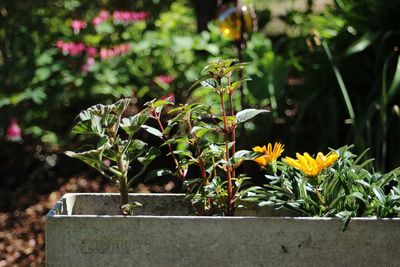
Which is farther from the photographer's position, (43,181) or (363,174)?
(43,181)

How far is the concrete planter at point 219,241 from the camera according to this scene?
1879 mm

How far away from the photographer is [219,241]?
1891 millimetres

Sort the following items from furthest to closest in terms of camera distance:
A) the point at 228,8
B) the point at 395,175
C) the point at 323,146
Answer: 1. the point at 323,146
2. the point at 228,8
3. the point at 395,175

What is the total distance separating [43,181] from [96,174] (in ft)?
1.23

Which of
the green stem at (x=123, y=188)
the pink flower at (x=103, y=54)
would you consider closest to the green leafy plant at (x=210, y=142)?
the green stem at (x=123, y=188)

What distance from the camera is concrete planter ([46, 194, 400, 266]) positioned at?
1.88m

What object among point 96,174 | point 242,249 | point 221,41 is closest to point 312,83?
point 221,41

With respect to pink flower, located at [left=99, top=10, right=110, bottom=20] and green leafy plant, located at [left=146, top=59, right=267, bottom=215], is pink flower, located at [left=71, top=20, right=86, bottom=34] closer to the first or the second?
pink flower, located at [left=99, top=10, right=110, bottom=20]

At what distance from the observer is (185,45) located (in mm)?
4762

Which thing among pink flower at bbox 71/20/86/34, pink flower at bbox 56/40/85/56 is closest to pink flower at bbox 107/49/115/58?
pink flower at bbox 56/40/85/56

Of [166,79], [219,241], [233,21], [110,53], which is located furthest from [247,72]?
[219,241]

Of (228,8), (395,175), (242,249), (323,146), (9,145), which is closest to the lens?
(242,249)

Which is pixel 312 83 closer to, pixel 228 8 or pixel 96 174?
pixel 228 8

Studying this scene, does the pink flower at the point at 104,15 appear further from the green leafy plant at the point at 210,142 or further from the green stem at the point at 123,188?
the green stem at the point at 123,188
